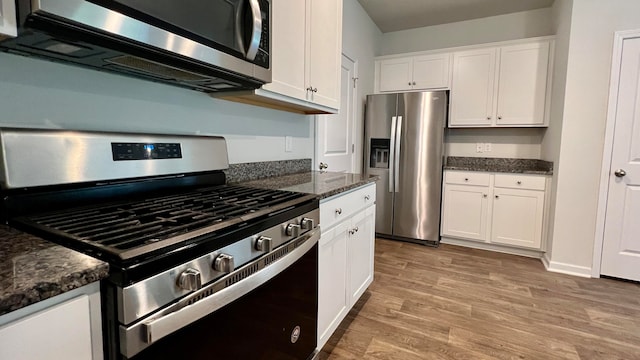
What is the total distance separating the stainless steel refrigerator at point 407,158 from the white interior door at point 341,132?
36cm

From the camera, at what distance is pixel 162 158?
1.22m

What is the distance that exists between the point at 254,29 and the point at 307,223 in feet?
2.61

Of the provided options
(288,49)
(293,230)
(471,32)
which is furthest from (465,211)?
(293,230)

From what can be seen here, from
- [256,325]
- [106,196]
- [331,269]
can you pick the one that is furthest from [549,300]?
[106,196]

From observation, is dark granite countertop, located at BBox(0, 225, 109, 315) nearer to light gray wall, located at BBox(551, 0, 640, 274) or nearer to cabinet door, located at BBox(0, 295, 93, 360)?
cabinet door, located at BBox(0, 295, 93, 360)

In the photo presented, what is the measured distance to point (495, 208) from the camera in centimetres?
325

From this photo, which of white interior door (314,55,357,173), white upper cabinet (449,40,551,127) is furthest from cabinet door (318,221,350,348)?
white upper cabinet (449,40,551,127)

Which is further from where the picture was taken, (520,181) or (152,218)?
(520,181)

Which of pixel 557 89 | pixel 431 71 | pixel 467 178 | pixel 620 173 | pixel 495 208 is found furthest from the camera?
pixel 431 71

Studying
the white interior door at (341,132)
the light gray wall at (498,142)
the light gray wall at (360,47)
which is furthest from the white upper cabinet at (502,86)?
the white interior door at (341,132)

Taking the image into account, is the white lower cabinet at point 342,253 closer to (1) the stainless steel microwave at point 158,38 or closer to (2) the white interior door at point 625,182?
(1) the stainless steel microwave at point 158,38

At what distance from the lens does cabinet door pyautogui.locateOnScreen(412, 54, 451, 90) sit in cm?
353

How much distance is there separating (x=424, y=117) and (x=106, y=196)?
3060mm

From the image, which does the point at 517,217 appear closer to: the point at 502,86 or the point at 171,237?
the point at 502,86
